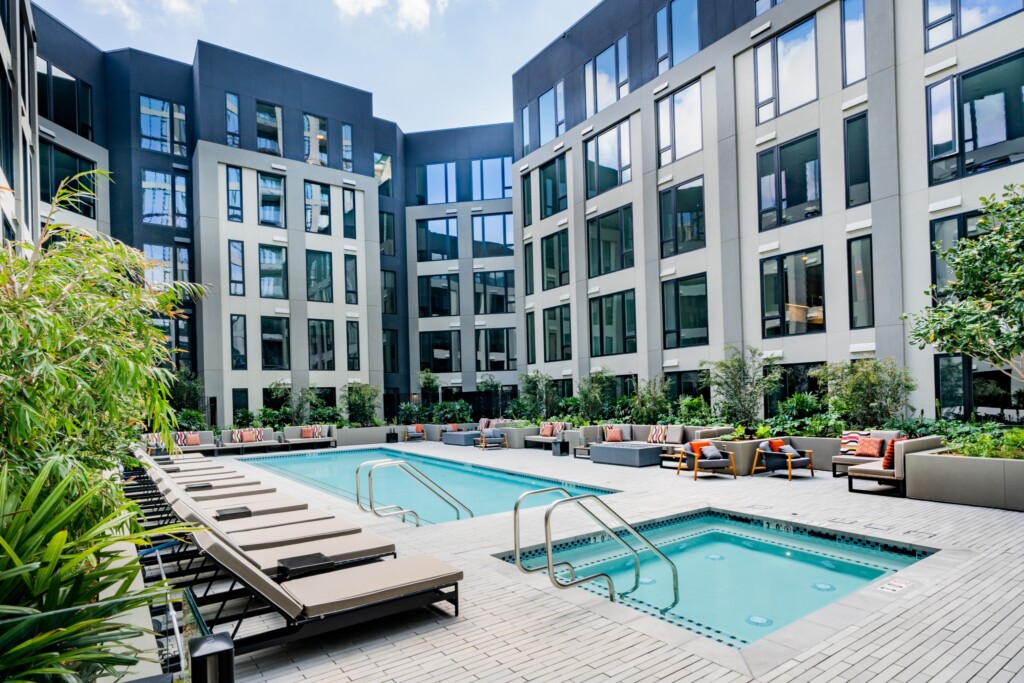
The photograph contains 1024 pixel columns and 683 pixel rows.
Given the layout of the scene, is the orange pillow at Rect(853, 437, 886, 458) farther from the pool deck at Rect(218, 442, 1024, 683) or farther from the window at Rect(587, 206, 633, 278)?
the window at Rect(587, 206, 633, 278)

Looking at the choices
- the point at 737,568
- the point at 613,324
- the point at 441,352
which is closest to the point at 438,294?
the point at 441,352

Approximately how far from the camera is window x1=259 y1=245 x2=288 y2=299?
2530 cm

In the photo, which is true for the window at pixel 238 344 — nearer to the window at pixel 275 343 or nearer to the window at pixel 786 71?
the window at pixel 275 343

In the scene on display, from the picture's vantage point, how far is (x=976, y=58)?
1268cm

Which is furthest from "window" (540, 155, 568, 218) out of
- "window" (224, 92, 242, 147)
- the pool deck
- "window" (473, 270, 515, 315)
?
the pool deck

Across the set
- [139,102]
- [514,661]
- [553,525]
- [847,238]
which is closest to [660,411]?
[847,238]

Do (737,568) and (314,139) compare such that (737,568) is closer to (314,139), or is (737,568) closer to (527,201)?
(527,201)

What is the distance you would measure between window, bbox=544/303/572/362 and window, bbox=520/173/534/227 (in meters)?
4.12

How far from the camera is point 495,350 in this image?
30.5 meters

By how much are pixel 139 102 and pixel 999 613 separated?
2958 centimetres

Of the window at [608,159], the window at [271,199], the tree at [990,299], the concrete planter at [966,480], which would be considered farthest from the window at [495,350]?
the concrete planter at [966,480]

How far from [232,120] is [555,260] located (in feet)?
47.2

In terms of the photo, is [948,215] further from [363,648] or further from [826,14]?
[363,648]

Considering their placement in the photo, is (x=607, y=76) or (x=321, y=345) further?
(x=321, y=345)
